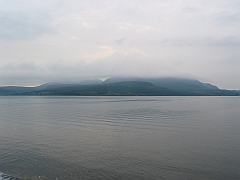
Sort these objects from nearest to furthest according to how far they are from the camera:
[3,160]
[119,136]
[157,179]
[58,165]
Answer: [157,179] → [58,165] → [3,160] → [119,136]

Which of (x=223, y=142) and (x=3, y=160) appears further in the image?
(x=223, y=142)

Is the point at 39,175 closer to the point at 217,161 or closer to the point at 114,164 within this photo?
the point at 114,164

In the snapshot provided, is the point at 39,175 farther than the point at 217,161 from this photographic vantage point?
No

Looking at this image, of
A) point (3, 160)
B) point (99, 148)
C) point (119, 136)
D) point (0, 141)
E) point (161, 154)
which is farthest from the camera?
point (119, 136)

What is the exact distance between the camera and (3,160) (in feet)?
85.2

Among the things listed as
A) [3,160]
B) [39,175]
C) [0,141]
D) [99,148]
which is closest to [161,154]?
[99,148]

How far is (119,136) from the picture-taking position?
38.7m

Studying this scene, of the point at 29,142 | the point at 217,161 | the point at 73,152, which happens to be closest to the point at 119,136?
the point at 73,152

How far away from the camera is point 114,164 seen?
24172 millimetres

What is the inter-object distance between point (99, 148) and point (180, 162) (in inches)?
443

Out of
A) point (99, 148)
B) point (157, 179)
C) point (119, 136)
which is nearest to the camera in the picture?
point (157, 179)

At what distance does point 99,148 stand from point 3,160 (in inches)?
458

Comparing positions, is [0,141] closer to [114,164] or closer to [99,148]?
[99,148]

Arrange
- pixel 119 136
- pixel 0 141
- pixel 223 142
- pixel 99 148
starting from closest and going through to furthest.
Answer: pixel 99 148 → pixel 223 142 → pixel 0 141 → pixel 119 136
